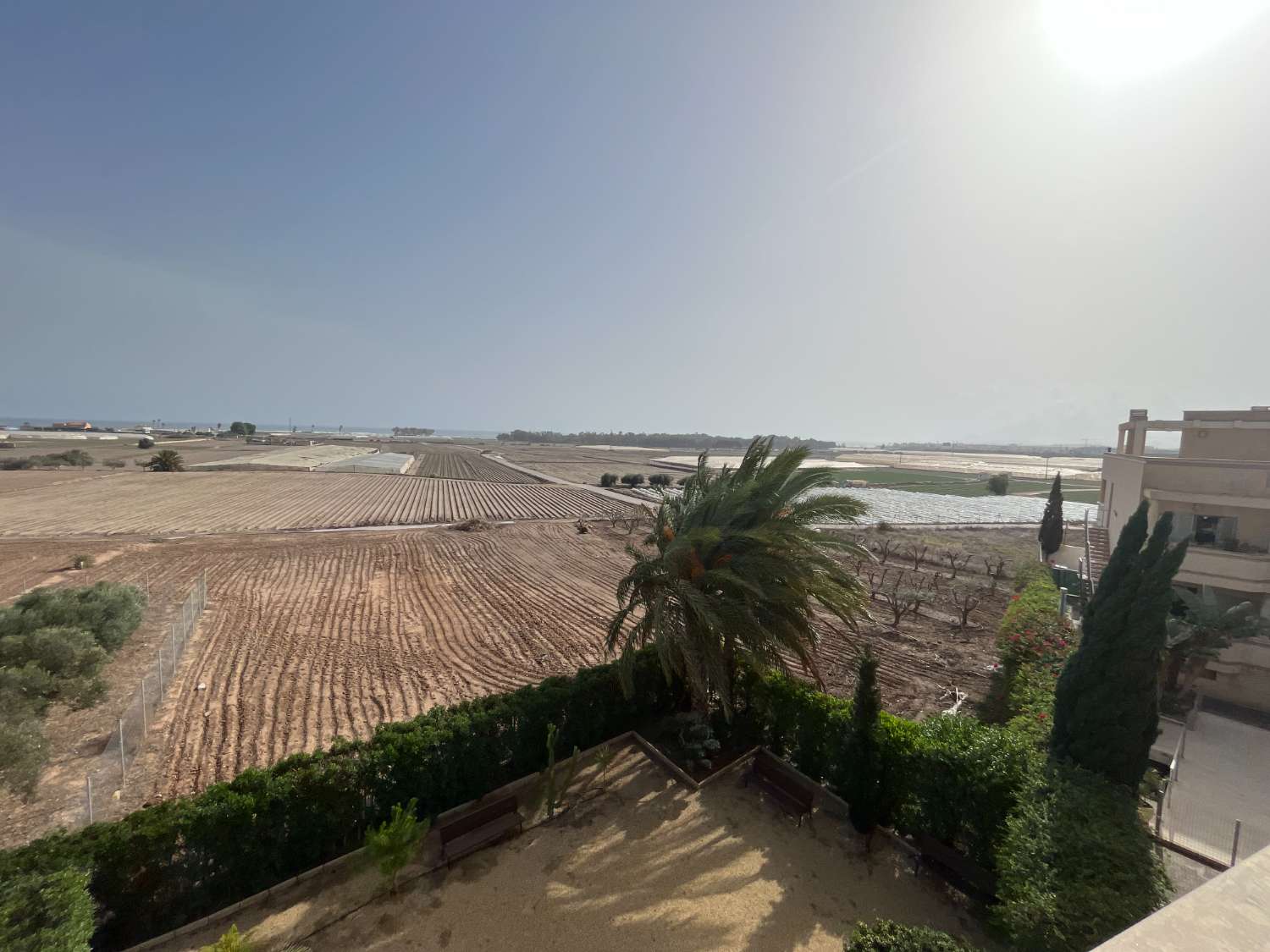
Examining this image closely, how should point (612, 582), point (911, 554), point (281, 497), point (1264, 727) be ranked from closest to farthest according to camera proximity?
point (1264, 727) → point (612, 582) → point (911, 554) → point (281, 497)

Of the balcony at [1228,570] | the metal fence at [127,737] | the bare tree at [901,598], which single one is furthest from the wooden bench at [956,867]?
the balcony at [1228,570]

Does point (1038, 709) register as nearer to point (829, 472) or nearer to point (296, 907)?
point (829, 472)

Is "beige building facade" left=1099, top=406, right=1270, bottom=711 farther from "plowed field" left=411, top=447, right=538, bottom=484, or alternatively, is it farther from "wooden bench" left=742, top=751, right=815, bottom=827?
"plowed field" left=411, top=447, right=538, bottom=484

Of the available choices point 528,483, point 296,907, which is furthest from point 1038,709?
point 528,483

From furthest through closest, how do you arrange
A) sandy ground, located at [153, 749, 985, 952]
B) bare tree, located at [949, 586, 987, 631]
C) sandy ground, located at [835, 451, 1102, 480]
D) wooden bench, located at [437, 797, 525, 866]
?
sandy ground, located at [835, 451, 1102, 480]
bare tree, located at [949, 586, 987, 631]
wooden bench, located at [437, 797, 525, 866]
sandy ground, located at [153, 749, 985, 952]

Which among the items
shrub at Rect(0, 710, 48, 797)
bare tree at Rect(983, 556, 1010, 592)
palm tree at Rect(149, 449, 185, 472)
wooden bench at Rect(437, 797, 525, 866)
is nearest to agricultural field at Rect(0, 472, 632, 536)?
palm tree at Rect(149, 449, 185, 472)

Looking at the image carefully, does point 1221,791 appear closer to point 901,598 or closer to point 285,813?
point 901,598
